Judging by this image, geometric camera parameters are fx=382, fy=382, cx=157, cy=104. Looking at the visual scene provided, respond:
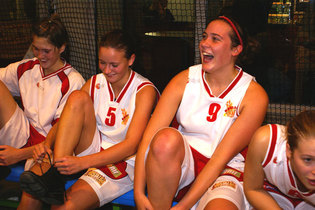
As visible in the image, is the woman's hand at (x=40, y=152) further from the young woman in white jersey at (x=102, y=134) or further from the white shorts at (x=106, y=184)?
the white shorts at (x=106, y=184)

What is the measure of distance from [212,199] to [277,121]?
1.39m

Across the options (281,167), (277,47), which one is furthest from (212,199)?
(277,47)

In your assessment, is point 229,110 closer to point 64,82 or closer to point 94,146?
point 94,146

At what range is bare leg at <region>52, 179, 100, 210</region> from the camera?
208 centimetres

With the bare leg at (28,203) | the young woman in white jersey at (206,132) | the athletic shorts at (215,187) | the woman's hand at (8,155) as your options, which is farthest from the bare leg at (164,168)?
the woman's hand at (8,155)

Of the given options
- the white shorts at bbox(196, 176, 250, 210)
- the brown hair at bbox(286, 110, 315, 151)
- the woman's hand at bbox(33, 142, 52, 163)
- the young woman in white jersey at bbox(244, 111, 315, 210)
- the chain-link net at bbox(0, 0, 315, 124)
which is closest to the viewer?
the brown hair at bbox(286, 110, 315, 151)

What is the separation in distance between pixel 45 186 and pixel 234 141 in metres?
1.02

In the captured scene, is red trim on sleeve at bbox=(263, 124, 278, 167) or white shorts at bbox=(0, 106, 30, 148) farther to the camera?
white shorts at bbox=(0, 106, 30, 148)

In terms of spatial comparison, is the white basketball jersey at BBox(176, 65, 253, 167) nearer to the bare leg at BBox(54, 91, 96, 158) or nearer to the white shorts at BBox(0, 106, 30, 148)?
the bare leg at BBox(54, 91, 96, 158)

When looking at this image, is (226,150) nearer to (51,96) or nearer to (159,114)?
(159,114)

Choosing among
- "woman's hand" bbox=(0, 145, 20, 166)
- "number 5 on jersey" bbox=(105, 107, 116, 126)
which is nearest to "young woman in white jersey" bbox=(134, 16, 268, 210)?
"number 5 on jersey" bbox=(105, 107, 116, 126)

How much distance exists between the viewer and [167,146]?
1854 mm

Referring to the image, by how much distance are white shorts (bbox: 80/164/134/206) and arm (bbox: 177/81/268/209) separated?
466 millimetres

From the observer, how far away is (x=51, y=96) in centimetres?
274
